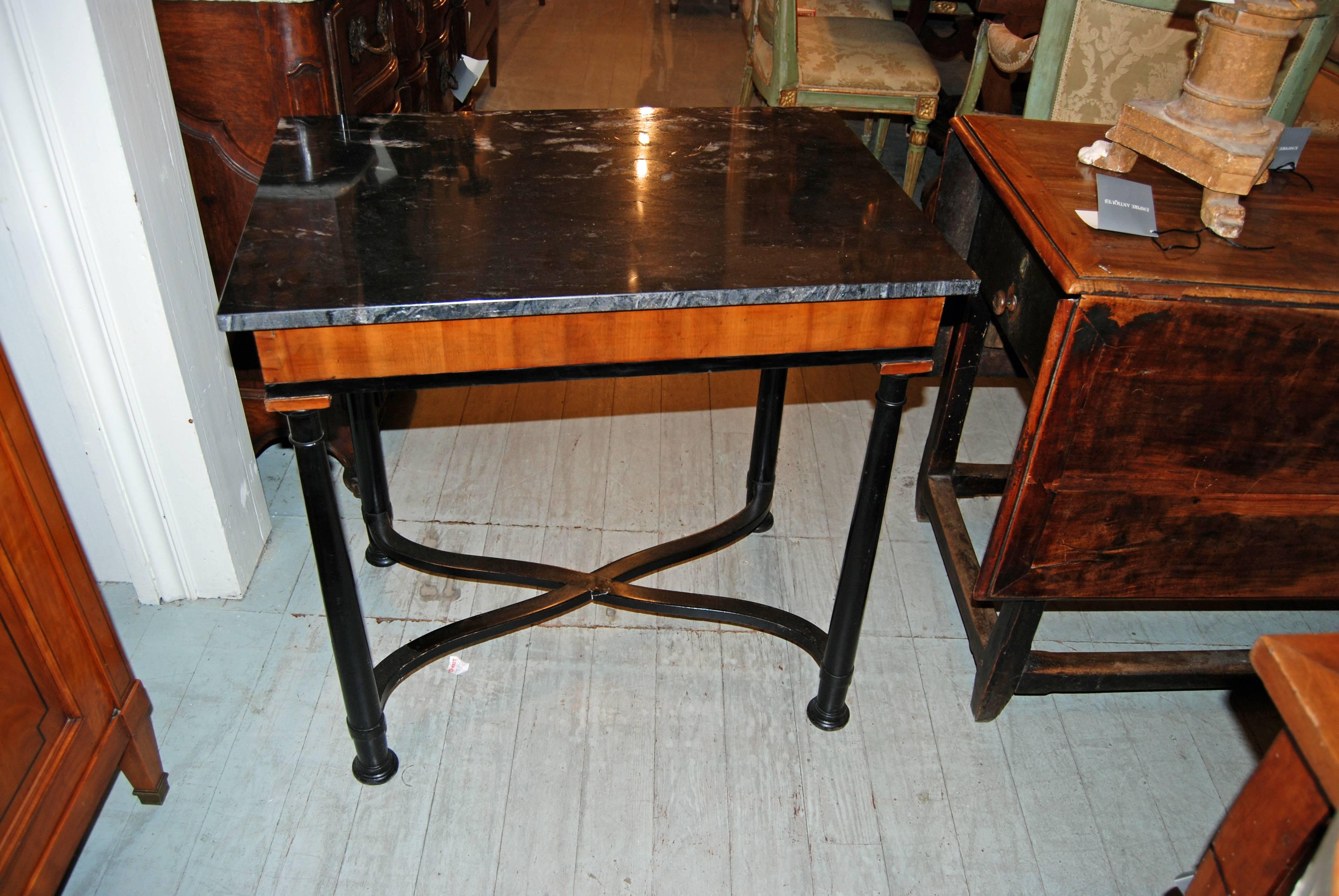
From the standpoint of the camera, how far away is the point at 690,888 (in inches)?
55.1

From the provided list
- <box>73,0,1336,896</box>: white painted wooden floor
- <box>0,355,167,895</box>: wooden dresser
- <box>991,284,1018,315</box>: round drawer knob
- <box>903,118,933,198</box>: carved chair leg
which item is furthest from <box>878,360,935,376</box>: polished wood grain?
<box>903,118,933,198</box>: carved chair leg

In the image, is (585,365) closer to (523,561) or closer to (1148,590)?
(523,561)

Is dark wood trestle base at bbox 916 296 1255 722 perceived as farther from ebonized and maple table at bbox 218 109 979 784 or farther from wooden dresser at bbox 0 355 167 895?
wooden dresser at bbox 0 355 167 895

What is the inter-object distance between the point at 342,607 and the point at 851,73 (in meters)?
2.34

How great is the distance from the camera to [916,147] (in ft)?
10.00

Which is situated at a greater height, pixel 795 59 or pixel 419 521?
pixel 795 59

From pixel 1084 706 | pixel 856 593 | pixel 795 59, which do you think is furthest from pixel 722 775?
pixel 795 59

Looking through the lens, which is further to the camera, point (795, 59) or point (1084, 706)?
point (795, 59)

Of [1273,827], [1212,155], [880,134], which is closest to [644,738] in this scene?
[1273,827]

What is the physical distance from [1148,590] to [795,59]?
208cm

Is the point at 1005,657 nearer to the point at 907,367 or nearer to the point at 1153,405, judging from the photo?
the point at 1153,405

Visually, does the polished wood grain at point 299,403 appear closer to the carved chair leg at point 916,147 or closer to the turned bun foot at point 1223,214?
the turned bun foot at point 1223,214

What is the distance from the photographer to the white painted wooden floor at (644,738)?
1430mm

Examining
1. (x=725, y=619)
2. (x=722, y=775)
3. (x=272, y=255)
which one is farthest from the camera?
(x=725, y=619)
